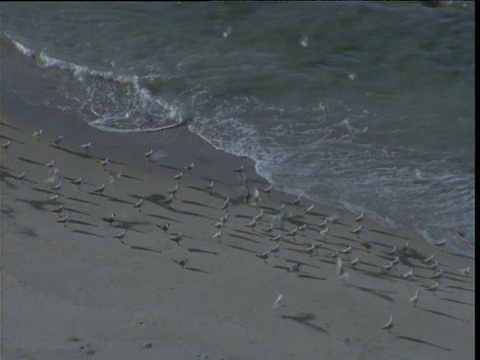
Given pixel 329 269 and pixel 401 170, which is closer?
pixel 329 269

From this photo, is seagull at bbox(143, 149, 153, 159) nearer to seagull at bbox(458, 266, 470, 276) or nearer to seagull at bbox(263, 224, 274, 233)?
seagull at bbox(263, 224, 274, 233)

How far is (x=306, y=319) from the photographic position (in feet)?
28.4

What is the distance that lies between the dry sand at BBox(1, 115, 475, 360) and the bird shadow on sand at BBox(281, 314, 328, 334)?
1 cm

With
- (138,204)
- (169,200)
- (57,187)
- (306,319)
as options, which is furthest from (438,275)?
(57,187)

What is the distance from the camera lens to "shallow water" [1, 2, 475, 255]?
38.9 ft

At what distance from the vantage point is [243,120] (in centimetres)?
1338

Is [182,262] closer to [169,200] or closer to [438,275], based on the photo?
[169,200]

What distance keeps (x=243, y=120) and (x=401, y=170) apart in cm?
256

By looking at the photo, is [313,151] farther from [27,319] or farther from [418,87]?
[27,319]

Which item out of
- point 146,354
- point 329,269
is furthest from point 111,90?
point 146,354

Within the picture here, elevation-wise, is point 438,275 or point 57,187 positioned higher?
point 57,187

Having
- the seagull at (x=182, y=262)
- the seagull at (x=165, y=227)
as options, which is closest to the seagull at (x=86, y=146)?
the seagull at (x=165, y=227)

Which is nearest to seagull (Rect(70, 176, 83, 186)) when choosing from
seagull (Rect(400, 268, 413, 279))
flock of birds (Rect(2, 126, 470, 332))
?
flock of birds (Rect(2, 126, 470, 332))

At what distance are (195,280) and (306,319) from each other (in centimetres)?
125
